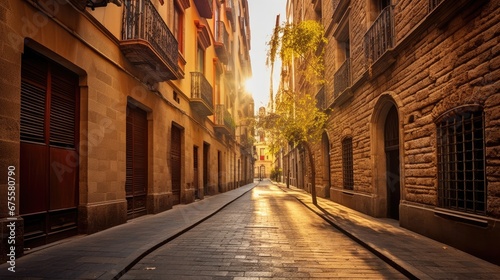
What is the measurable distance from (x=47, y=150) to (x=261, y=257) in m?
4.42

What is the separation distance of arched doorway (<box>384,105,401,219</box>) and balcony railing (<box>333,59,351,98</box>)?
3.37 m

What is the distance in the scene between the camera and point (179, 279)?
4496 millimetres

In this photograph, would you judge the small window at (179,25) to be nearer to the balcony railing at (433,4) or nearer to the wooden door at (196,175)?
the wooden door at (196,175)

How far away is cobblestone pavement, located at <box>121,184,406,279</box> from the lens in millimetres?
4785

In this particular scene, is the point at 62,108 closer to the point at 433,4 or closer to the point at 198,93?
the point at 433,4

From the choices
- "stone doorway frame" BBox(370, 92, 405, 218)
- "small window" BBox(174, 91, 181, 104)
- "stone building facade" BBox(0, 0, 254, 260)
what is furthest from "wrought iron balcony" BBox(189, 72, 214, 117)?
"stone doorway frame" BBox(370, 92, 405, 218)

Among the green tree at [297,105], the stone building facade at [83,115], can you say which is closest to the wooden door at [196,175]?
the stone building facade at [83,115]

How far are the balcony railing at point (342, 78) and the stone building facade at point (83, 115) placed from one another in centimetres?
673

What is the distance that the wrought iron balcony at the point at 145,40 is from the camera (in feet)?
30.3

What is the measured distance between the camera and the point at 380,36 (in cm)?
1003

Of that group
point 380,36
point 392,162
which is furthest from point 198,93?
point 392,162

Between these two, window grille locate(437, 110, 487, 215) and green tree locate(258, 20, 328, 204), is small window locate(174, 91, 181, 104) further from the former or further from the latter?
window grille locate(437, 110, 487, 215)

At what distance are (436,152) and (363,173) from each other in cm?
467

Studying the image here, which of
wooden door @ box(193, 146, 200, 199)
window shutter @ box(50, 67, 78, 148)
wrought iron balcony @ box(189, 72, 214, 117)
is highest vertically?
wrought iron balcony @ box(189, 72, 214, 117)
